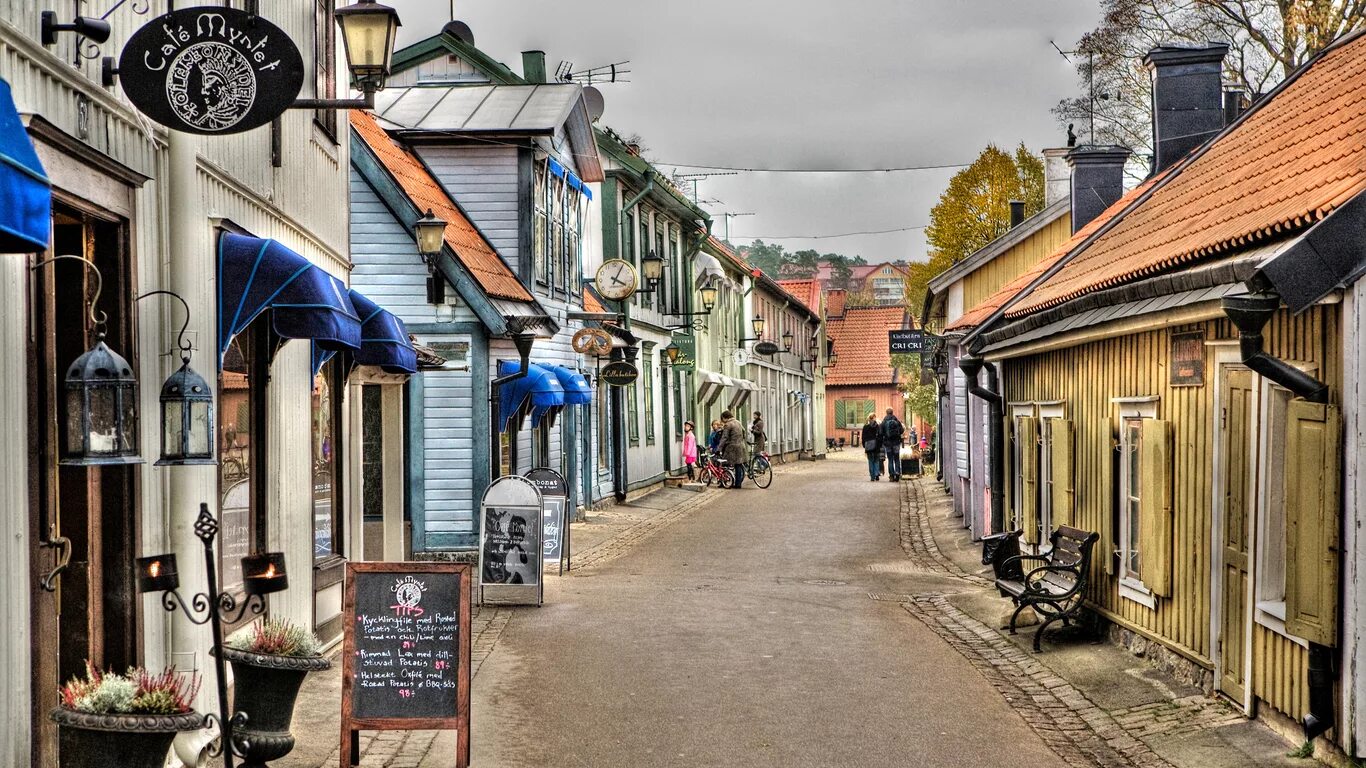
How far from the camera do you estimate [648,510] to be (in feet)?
87.6

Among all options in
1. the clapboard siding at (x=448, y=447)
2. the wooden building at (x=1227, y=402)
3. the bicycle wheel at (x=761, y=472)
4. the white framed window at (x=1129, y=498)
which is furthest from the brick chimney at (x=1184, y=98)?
the bicycle wheel at (x=761, y=472)

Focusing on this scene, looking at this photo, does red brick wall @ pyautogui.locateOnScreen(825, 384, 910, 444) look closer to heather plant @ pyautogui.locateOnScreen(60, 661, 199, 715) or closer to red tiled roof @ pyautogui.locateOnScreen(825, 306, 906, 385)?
red tiled roof @ pyautogui.locateOnScreen(825, 306, 906, 385)

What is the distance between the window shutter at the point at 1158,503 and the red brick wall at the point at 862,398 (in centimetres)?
6146

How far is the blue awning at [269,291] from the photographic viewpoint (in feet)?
Answer: 26.7

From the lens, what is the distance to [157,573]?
19.7ft

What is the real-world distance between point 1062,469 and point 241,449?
7.02 meters

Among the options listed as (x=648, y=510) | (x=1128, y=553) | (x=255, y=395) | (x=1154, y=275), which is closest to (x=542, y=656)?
(x=255, y=395)

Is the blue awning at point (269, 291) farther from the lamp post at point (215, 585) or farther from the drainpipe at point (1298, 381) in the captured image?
the drainpipe at point (1298, 381)

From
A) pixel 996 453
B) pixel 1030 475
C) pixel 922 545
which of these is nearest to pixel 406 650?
pixel 1030 475

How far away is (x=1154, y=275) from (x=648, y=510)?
17475 millimetres

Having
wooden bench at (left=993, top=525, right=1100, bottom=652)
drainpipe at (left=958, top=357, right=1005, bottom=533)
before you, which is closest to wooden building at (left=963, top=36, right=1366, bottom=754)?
wooden bench at (left=993, top=525, right=1100, bottom=652)

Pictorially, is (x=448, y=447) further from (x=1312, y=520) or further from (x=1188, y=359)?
(x=1312, y=520)

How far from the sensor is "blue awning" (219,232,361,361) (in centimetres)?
815

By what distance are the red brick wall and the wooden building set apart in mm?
57989
